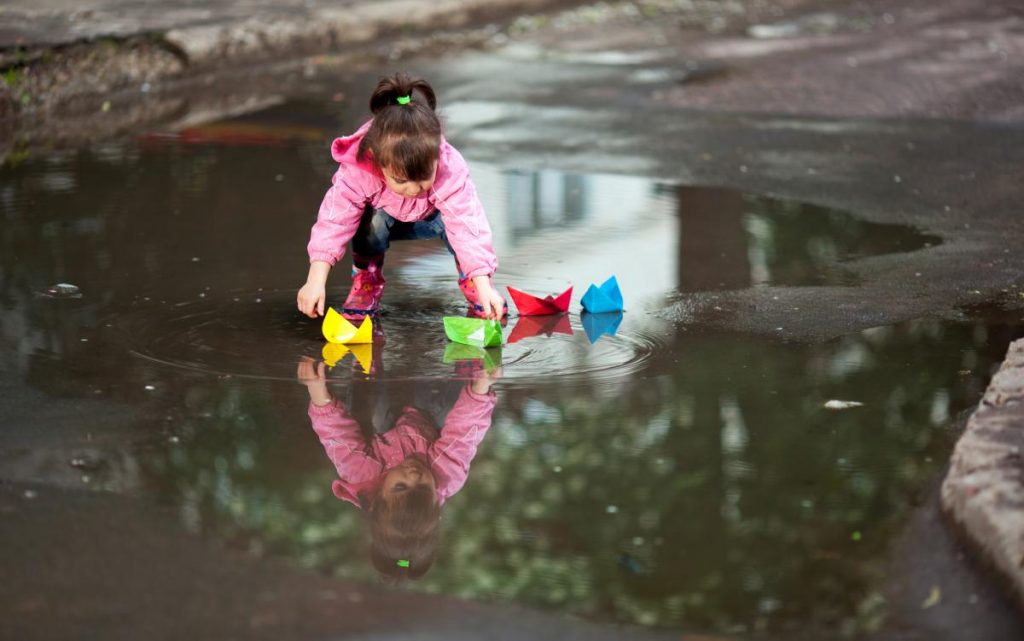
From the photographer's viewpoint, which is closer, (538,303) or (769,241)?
(538,303)

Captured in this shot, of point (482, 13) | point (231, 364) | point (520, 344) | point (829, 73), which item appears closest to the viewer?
point (231, 364)

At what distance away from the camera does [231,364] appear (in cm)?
405

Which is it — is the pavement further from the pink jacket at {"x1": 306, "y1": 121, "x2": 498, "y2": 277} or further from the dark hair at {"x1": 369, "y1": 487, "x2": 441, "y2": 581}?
the dark hair at {"x1": 369, "y1": 487, "x2": 441, "y2": 581}

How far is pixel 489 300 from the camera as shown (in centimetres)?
429

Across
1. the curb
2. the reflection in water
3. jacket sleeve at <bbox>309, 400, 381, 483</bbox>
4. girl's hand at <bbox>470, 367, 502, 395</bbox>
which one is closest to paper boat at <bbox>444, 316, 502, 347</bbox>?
girl's hand at <bbox>470, 367, 502, 395</bbox>

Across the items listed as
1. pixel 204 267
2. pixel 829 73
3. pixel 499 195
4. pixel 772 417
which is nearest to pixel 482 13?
pixel 829 73

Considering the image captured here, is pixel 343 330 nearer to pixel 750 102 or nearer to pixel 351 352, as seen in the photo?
pixel 351 352

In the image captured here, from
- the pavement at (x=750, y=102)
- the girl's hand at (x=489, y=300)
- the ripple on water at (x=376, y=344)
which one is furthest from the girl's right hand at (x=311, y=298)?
the pavement at (x=750, y=102)

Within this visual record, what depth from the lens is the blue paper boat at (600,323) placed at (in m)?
4.45

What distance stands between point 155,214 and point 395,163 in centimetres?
213

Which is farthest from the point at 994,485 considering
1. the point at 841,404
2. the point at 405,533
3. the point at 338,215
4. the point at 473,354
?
the point at 338,215

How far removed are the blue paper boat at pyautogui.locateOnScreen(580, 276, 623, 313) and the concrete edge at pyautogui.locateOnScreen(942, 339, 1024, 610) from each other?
1.48 meters

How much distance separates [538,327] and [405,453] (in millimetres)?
1223

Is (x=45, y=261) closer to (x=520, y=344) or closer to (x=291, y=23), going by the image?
(x=520, y=344)
